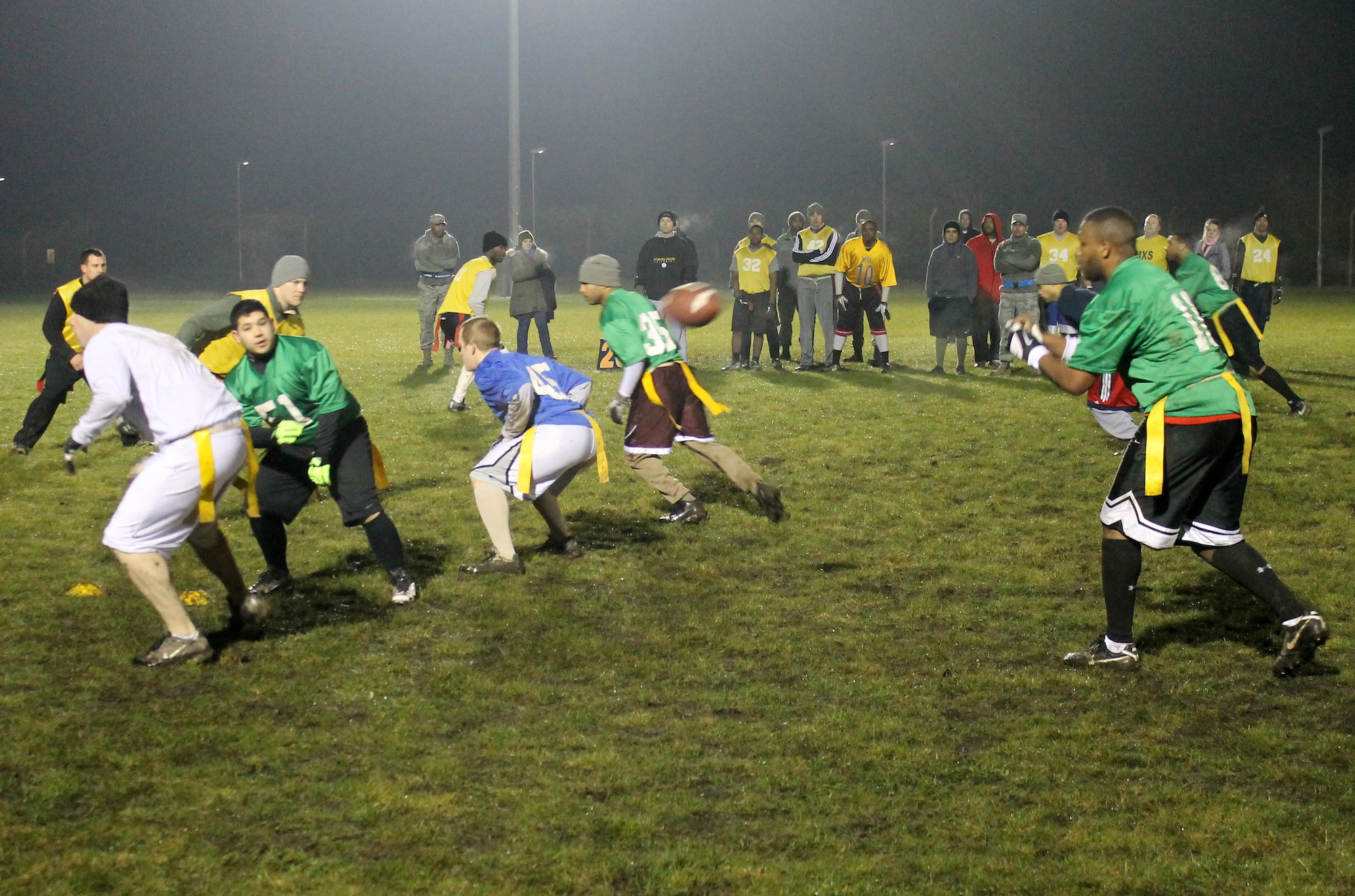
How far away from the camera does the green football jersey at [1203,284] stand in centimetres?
863

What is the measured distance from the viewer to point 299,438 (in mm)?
6609

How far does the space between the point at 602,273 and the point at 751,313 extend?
8.65 metres

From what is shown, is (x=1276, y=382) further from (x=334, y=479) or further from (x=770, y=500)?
(x=334, y=479)

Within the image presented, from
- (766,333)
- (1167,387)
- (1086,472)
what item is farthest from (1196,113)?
(1167,387)

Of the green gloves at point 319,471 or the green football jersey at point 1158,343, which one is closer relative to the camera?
the green football jersey at point 1158,343

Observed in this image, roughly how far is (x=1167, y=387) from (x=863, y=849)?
2712 mm

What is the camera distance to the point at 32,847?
4016 millimetres

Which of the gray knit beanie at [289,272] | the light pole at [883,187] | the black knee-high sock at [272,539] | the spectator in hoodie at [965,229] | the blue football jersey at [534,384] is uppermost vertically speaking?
the light pole at [883,187]

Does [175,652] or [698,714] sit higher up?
[175,652]

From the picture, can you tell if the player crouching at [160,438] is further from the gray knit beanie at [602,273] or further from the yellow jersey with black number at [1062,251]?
the yellow jersey with black number at [1062,251]

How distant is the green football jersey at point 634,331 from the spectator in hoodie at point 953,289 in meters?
8.31

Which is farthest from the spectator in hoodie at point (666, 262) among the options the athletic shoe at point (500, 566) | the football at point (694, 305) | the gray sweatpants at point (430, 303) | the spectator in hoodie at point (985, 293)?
the athletic shoe at point (500, 566)

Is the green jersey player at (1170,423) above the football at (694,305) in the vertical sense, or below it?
below

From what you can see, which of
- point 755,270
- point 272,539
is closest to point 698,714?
point 272,539
